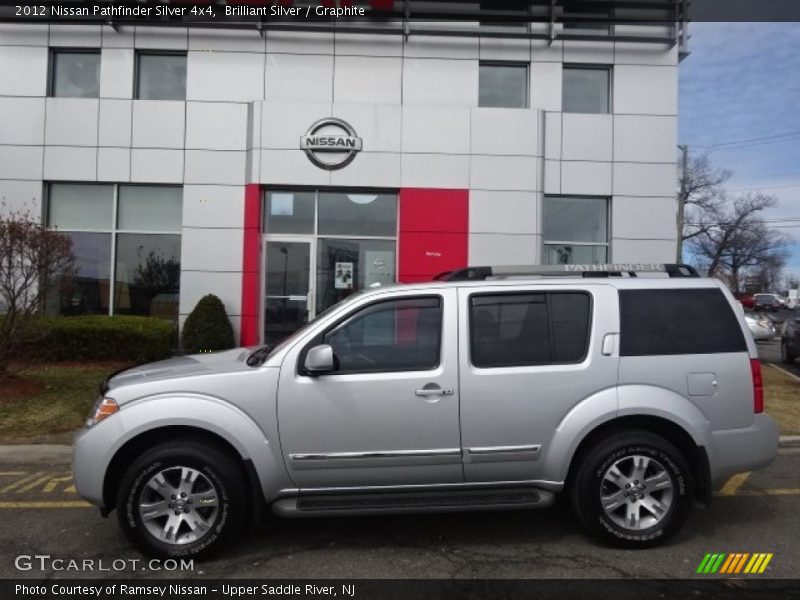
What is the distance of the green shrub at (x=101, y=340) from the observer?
36.2 ft

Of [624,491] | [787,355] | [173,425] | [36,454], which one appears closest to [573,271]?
[624,491]

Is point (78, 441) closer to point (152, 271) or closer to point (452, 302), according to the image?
point (452, 302)

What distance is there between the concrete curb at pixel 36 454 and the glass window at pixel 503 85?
33.1 ft

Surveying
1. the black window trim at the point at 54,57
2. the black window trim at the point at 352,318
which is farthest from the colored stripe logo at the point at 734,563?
the black window trim at the point at 54,57

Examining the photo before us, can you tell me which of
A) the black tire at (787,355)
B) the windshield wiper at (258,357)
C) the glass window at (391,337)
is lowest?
the black tire at (787,355)

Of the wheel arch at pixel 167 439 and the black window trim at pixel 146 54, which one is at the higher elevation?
the black window trim at pixel 146 54

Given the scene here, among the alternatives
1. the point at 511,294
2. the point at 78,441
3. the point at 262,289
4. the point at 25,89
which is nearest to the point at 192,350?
the point at 262,289

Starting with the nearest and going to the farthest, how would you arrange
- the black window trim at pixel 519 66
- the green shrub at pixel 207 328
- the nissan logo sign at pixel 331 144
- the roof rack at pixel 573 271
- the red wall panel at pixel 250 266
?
1. the roof rack at pixel 573 271
2. the green shrub at pixel 207 328
3. the nissan logo sign at pixel 331 144
4. the red wall panel at pixel 250 266
5. the black window trim at pixel 519 66

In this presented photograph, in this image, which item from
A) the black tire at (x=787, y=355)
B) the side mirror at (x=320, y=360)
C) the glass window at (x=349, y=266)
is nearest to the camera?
the side mirror at (x=320, y=360)

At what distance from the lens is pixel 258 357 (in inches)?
174

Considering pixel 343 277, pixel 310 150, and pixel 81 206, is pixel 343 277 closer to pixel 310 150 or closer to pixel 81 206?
pixel 310 150

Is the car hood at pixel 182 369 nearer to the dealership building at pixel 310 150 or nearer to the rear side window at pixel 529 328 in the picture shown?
the rear side window at pixel 529 328

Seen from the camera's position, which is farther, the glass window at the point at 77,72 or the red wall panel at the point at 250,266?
the glass window at the point at 77,72

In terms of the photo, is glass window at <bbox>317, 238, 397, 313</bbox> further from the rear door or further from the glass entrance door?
the rear door
